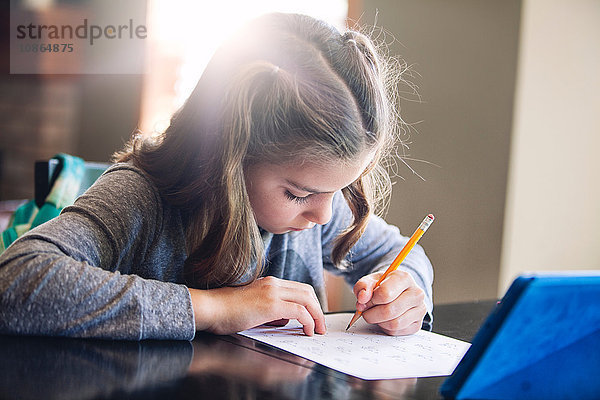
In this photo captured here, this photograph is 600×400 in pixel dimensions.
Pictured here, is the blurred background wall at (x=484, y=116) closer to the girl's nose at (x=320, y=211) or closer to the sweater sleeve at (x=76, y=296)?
the girl's nose at (x=320, y=211)

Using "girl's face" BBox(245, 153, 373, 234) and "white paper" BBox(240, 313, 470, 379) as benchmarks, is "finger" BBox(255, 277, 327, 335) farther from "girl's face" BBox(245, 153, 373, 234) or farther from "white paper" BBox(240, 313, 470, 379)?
"girl's face" BBox(245, 153, 373, 234)

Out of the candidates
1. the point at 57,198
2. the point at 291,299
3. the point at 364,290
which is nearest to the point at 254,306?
the point at 291,299

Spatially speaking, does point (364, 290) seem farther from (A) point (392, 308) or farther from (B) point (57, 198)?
(B) point (57, 198)

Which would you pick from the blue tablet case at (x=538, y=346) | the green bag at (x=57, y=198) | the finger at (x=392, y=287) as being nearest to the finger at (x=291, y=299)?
Answer: the finger at (x=392, y=287)

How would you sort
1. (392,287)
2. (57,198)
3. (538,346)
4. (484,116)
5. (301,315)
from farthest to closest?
1. (484,116)
2. (57,198)
3. (392,287)
4. (301,315)
5. (538,346)

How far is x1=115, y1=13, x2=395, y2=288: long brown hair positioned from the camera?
91 centimetres

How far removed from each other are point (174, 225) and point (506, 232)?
1.59 m

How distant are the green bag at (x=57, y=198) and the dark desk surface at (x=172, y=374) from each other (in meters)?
0.58

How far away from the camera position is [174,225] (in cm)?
101

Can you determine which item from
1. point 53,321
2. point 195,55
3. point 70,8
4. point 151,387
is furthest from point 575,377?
point 70,8

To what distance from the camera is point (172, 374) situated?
0.61 meters

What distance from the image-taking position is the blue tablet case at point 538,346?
519 millimetres

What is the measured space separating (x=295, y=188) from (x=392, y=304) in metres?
0.21

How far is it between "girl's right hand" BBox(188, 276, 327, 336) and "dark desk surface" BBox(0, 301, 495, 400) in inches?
1.4
